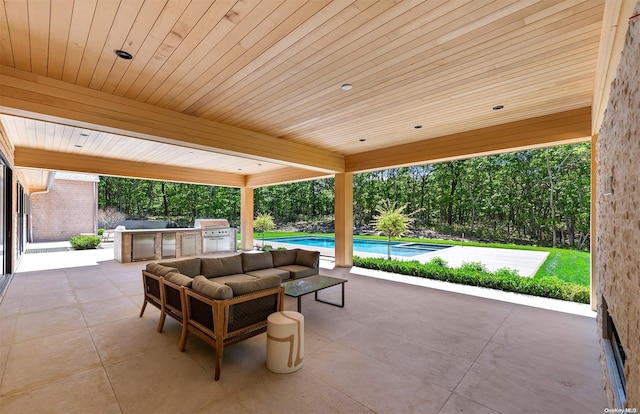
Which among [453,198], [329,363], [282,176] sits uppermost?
[282,176]

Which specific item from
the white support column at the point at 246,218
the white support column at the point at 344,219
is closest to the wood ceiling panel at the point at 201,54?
the white support column at the point at 344,219

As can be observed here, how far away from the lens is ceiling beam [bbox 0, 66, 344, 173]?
10.8 ft

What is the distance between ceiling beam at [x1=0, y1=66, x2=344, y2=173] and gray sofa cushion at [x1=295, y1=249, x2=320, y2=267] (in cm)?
207

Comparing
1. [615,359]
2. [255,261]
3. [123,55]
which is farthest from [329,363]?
[123,55]

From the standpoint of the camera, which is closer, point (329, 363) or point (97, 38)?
point (97, 38)

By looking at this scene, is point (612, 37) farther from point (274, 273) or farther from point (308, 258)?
point (308, 258)

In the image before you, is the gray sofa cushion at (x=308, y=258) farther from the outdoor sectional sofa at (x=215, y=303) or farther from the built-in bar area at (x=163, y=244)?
the built-in bar area at (x=163, y=244)

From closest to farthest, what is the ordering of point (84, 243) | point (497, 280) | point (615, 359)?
point (615, 359) → point (497, 280) → point (84, 243)

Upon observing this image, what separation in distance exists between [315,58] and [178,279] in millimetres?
2814

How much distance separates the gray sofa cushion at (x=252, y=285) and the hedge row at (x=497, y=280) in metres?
4.44

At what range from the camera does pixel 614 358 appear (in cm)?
212

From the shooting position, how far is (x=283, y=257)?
585 centimetres

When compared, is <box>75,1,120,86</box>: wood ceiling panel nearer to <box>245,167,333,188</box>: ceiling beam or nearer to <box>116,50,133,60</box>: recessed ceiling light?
<box>116,50,133,60</box>: recessed ceiling light

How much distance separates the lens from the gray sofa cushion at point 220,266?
4.54 m
